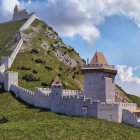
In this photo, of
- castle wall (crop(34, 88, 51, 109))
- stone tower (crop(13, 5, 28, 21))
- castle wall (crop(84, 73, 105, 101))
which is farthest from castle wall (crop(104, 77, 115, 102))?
stone tower (crop(13, 5, 28, 21))

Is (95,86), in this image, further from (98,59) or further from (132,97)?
(132,97)

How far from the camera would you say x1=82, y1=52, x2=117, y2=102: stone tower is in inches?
3125

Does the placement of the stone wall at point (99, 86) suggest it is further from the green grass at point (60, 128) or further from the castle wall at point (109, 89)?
the green grass at point (60, 128)

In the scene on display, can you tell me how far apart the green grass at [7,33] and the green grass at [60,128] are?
57.3 m

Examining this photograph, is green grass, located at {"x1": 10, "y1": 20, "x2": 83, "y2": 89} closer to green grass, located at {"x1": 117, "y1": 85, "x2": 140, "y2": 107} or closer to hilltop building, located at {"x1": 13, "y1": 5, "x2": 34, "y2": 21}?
green grass, located at {"x1": 117, "y1": 85, "x2": 140, "y2": 107}

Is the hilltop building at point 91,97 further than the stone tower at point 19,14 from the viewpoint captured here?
No

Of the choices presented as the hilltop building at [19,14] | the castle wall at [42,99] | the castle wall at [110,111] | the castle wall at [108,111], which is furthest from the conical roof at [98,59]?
the hilltop building at [19,14]

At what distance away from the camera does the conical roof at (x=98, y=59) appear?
81250mm

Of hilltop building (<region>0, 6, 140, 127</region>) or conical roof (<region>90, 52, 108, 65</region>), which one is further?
conical roof (<region>90, 52, 108, 65</region>)

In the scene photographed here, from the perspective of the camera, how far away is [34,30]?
146500 mm

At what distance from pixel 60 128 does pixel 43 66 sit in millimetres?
53037

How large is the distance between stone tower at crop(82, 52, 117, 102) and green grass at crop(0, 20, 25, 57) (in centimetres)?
5094

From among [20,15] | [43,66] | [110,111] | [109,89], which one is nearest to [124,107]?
[110,111]

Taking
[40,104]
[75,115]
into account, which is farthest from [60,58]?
[75,115]
